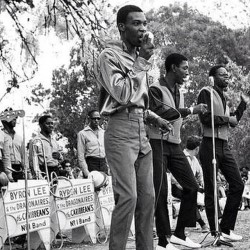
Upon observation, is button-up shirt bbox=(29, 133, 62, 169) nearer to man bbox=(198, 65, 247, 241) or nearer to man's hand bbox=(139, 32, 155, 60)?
man bbox=(198, 65, 247, 241)

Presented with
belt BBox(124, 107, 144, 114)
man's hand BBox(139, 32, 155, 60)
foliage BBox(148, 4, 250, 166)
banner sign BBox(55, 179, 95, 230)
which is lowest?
banner sign BBox(55, 179, 95, 230)

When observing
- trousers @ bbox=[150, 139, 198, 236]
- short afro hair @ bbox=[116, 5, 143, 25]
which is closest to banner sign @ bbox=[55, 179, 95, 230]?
trousers @ bbox=[150, 139, 198, 236]

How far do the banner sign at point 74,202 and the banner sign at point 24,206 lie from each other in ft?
1.73

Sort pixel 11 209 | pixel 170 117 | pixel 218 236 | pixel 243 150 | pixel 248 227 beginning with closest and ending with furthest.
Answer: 1. pixel 170 117
2. pixel 218 236
3. pixel 11 209
4. pixel 248 227
5. pixel 243 150

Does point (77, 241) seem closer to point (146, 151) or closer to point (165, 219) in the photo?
point (165, 219)

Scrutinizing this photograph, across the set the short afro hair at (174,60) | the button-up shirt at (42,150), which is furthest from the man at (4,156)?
the short afro hair at (174,60)

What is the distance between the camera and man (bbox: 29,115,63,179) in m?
11.0

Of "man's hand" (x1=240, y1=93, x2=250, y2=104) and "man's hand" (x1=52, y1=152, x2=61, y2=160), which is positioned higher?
"man's hand" (x1=240, y1=93, x2=250, y2=104)

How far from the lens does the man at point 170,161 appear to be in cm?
764

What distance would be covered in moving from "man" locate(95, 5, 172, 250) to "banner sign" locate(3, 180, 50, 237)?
12.0 feet

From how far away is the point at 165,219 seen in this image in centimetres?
772

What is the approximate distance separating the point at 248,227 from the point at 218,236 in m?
3.81

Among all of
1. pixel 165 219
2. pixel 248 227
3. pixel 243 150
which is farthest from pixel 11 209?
pixel 243 150

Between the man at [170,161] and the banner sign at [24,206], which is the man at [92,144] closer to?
the banner sign at [24,206]
